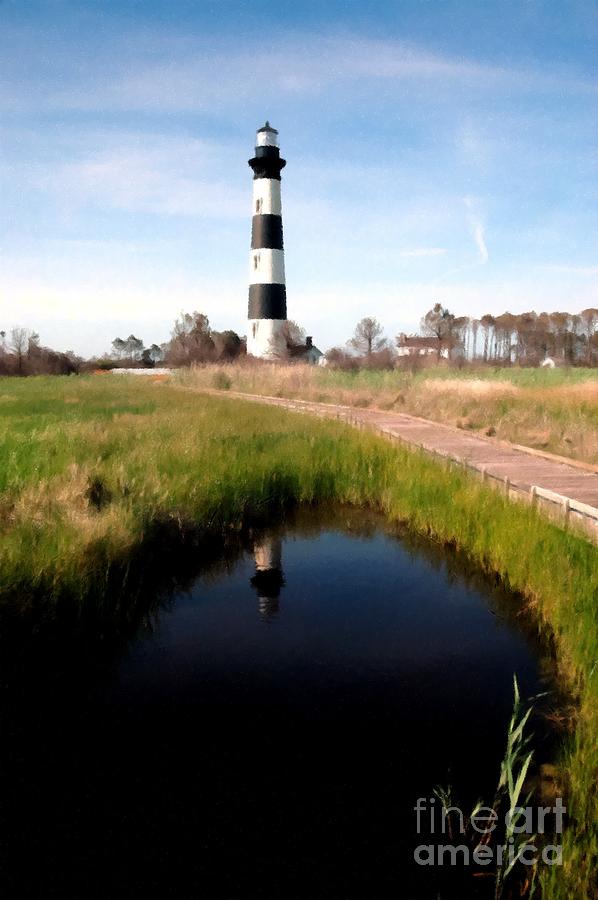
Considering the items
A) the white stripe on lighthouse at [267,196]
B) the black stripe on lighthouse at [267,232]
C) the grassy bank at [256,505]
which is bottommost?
the grassy bank at [256,505]

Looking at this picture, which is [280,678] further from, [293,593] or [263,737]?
[293,593]

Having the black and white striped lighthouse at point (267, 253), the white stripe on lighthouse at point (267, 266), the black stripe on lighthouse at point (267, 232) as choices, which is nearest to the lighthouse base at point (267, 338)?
the black and white striped lighthouse at point (267, 253)

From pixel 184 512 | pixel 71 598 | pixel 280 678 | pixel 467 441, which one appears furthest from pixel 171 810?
pixel 467 441

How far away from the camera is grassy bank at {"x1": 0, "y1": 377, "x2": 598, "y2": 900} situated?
3.85m

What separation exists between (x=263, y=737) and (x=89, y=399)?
17.1m

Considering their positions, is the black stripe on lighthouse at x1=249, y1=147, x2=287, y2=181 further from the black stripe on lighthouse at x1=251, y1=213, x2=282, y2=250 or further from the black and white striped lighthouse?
the black stripe on lighthouse at x1=251, y1=213, x2=282, y2=250

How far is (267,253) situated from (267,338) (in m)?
3.74

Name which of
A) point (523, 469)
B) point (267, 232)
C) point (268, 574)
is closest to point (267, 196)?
point (267, 232)

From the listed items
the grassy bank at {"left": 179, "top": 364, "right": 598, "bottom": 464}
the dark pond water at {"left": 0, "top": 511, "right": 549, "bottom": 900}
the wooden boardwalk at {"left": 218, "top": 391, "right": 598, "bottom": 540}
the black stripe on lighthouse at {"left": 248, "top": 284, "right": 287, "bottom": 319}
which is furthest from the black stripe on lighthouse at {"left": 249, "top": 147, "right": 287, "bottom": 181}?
the dark pond water at {"left": 0, "top": 511, "right": 549, "bottom": 900}

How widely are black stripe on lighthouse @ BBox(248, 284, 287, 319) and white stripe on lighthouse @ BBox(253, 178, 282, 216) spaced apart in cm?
327

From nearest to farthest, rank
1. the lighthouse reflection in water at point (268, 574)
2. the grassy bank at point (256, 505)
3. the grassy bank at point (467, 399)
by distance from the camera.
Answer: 1. the grassy bank at point (256, 505)
2. the lighthouse reflection in water at point (268, 574)
3. the grassy bank at point (467, 399)

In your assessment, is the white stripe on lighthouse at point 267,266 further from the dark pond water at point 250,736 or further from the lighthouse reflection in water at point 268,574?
the dark pond water at point 250,736

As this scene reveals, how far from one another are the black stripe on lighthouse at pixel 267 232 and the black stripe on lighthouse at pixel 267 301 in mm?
1751

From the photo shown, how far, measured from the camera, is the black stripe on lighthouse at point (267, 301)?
29.4 metres
